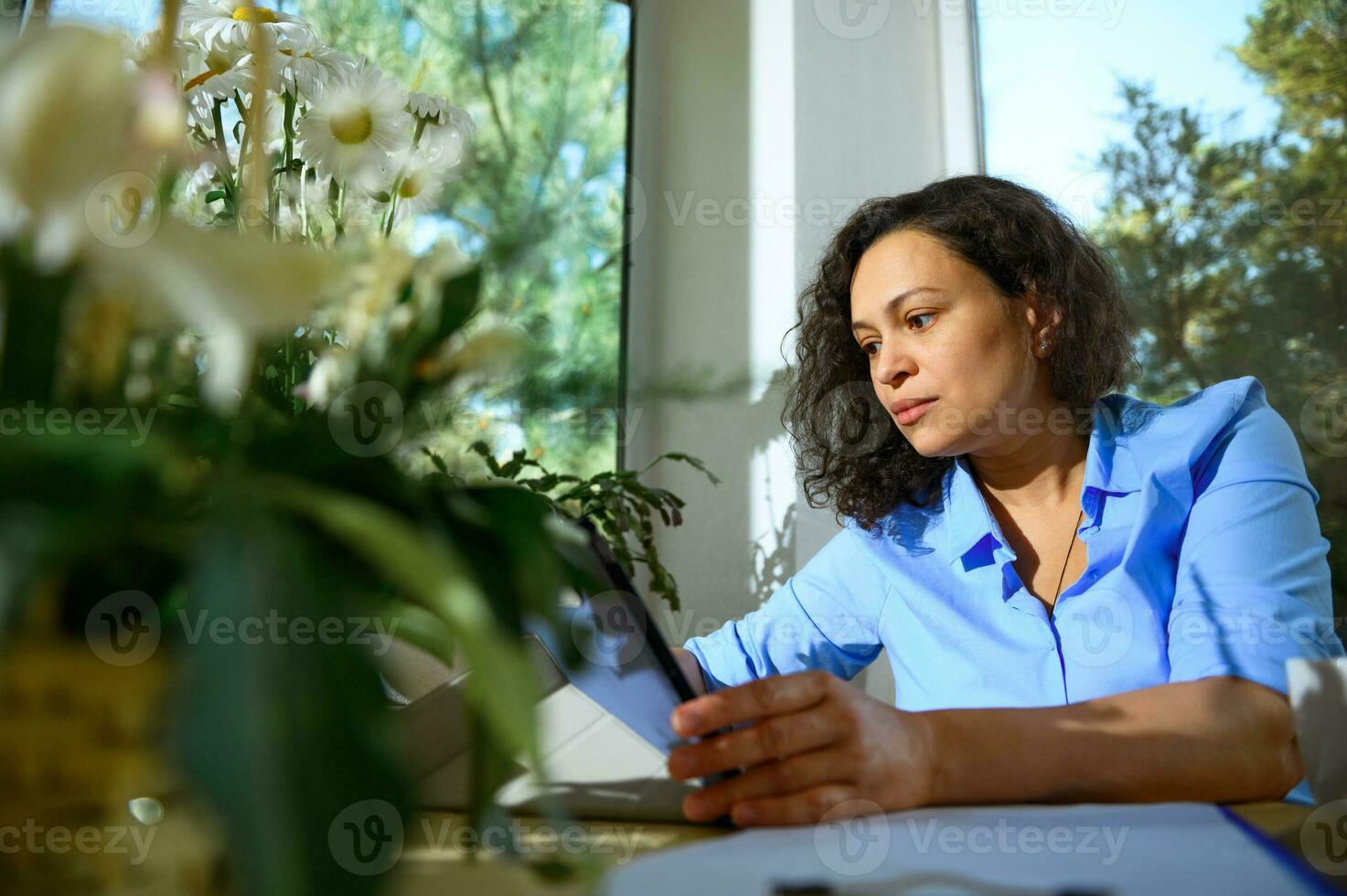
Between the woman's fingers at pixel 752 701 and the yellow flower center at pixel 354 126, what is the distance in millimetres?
536

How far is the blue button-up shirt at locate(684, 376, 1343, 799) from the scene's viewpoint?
2.69 feet

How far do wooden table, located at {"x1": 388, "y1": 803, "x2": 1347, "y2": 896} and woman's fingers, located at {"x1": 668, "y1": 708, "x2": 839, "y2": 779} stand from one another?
3cm

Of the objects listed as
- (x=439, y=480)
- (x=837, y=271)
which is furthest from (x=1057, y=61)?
(x=439, y=480)

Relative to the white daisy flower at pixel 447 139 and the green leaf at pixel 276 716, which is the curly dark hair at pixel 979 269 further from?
the green leaf at pixel 276 716

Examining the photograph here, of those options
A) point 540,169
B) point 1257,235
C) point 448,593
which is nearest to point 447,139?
point 448,593

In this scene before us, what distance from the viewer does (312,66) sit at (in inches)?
34.9

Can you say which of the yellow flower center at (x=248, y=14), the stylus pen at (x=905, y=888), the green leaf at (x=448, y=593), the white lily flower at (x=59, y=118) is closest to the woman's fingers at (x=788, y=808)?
the stylus pen at (x=905, y=888)

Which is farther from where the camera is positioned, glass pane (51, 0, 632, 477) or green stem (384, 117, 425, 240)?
glass pane (51, 0, 632, 477)

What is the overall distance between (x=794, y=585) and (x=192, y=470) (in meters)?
1.01

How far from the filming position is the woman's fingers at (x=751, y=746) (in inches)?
19.4

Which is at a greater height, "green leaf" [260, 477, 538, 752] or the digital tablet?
"green leaf" [260, 477, 538, 752]

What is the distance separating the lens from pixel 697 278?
1.87 metres

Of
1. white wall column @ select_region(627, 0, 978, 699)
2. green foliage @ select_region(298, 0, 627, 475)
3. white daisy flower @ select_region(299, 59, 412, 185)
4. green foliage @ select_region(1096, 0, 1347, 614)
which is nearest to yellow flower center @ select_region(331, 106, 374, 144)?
white daisy flower @ select_region(299, 59, 412, 185)

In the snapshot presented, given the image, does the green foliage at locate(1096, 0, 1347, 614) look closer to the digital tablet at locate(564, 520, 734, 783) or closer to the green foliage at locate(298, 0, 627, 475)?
the green foliage at locate(298, 0, 627, 475)
